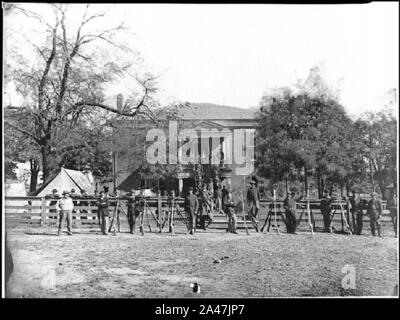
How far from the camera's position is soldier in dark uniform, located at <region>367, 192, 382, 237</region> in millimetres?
9352

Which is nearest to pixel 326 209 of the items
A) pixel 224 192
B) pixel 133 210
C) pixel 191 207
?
pixel 224 192

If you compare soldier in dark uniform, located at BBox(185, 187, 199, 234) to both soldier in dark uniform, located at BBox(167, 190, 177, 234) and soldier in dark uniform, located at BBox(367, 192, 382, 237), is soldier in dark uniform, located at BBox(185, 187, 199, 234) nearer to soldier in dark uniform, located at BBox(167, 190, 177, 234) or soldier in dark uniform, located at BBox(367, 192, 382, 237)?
soldier in dark uniform, located at BBox(167, 190, 177, 234)

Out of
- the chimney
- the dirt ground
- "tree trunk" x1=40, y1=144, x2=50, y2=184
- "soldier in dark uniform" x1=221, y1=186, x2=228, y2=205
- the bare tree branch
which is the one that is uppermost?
the chimney

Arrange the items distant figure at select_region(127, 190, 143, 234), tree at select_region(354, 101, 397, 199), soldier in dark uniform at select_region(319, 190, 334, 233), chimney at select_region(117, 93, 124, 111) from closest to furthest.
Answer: tree at select_region(354, 101, 397, 199) < chimney at select_region(117, 93, 124, 111) < soldier in dark uniform at select_region(319, 190, 334, 233) < distant figure at select_region(127, 190, 143, 234)

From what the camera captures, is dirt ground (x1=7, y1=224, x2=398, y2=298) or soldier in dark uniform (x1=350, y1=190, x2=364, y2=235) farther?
soldier in dark uniform (x1=350, y1=190, x2=364, y2=235)

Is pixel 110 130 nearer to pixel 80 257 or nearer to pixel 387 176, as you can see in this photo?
pixel 80 257

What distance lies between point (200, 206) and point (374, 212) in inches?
148

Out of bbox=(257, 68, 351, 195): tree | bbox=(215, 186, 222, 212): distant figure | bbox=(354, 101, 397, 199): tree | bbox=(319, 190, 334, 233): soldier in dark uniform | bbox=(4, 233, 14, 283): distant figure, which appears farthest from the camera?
bbox=(215, 186, 222, 212): distant figure

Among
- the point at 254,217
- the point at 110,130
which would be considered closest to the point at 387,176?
the point at 254,217

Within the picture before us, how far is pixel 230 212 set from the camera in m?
10.5

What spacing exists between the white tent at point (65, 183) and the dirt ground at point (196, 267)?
0.89 m

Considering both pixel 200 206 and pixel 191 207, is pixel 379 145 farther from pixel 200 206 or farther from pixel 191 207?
pixel 191 207

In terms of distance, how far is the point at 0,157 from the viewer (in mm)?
8320

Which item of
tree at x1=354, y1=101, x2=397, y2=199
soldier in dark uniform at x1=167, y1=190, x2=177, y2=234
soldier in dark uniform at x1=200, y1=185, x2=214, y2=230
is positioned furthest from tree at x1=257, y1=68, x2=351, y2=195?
soldier in dark uniform at x1=167, y1=190, x2=177, y2=234
